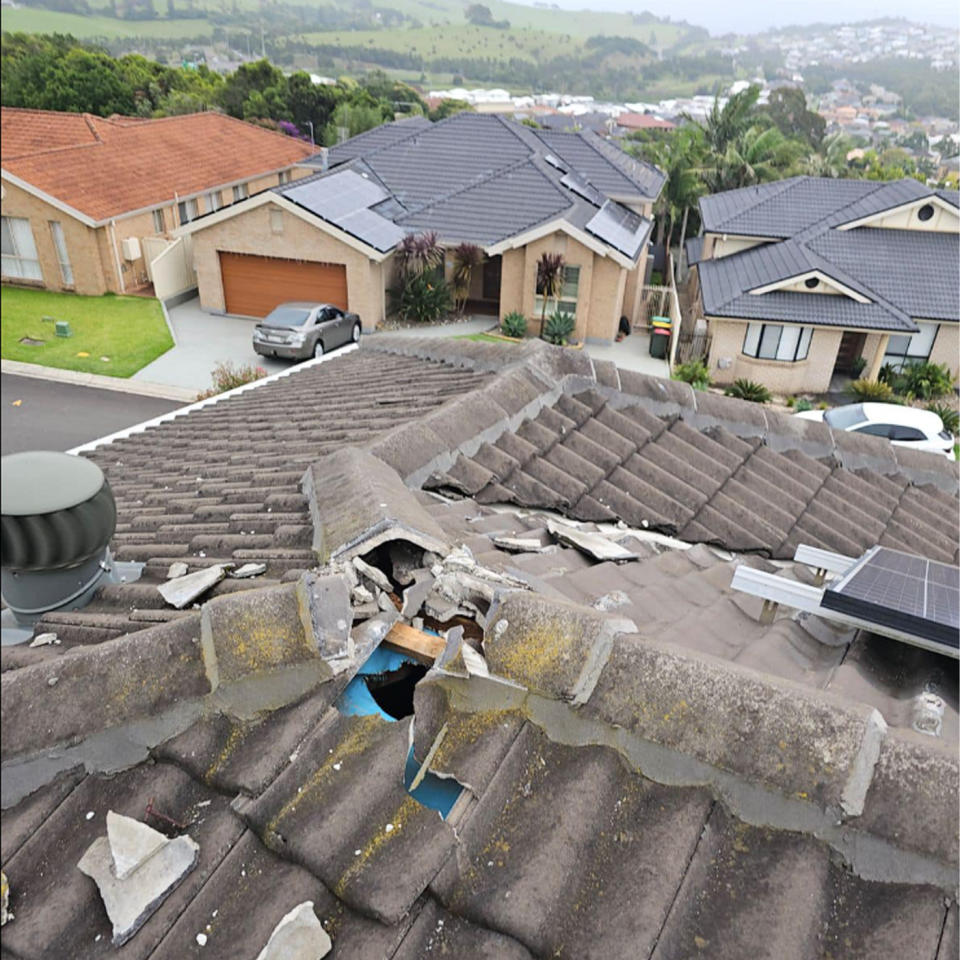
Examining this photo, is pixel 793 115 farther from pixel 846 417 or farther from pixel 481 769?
pixel 481 769

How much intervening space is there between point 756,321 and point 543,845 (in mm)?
26793

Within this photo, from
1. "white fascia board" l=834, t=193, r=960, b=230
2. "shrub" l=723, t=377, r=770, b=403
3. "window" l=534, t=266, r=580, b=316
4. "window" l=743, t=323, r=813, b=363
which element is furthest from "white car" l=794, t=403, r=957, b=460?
"white fascia board" l=834, t=193, r=960, b=230

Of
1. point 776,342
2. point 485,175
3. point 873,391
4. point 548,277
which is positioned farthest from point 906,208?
point 485,175

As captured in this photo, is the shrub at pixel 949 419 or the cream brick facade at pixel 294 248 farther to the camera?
the cream brick facade at pixel 294 248

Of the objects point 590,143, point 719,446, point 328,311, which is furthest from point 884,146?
point 719,446

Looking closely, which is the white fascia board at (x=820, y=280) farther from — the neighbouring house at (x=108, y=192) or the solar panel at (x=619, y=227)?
the neighbouring house at (x=108, y=192)

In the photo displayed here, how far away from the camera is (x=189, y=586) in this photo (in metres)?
3.77

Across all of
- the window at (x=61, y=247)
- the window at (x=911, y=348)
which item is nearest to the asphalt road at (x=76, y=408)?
the window at (x=61, y=247)

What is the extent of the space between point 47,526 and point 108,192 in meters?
30.6

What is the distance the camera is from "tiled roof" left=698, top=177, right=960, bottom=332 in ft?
87.9

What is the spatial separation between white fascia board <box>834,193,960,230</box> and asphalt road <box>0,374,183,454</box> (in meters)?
25.4

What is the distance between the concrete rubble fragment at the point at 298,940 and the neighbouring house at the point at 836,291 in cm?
2687

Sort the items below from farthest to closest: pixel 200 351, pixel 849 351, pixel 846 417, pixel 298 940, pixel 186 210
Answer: pixel 186 210, pixel 849 351, pixel 200 351, pixel 846 417, pixel 298 940

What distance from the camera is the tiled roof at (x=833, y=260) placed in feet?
87.9
